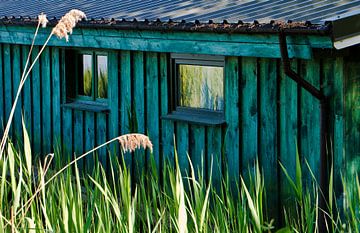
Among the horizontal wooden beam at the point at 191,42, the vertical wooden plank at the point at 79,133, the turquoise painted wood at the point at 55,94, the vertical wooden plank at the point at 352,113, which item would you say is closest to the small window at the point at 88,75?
the turquoise painted wood at the point at 55,94

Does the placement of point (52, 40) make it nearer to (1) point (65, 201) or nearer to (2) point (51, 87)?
(2) point (51, 87)

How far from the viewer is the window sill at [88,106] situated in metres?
9.66

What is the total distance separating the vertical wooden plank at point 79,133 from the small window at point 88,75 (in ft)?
0.77

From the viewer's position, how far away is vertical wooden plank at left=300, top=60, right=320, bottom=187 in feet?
23.2

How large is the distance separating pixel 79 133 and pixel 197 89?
6.57 feet

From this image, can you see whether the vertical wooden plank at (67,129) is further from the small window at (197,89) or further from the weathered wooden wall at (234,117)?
the small window at (197,89)

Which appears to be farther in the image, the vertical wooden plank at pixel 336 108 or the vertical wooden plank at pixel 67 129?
the vertical wooden plank at pixel 67 129

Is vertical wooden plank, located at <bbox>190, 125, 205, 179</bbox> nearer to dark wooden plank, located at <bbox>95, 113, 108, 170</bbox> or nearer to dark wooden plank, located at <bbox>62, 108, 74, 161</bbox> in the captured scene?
dark wooden plank, located at <bbox>95, 113, 108, 170</bbox>

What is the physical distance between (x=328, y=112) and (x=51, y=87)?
14.6ft

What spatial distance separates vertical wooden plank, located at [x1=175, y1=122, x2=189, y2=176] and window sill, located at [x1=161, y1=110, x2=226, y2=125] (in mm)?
75

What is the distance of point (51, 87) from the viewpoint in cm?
1061

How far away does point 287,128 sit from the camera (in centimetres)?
738

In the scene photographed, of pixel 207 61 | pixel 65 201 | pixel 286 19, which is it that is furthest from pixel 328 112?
pixel 65 201

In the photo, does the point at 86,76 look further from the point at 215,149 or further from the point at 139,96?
the point at 215,149
